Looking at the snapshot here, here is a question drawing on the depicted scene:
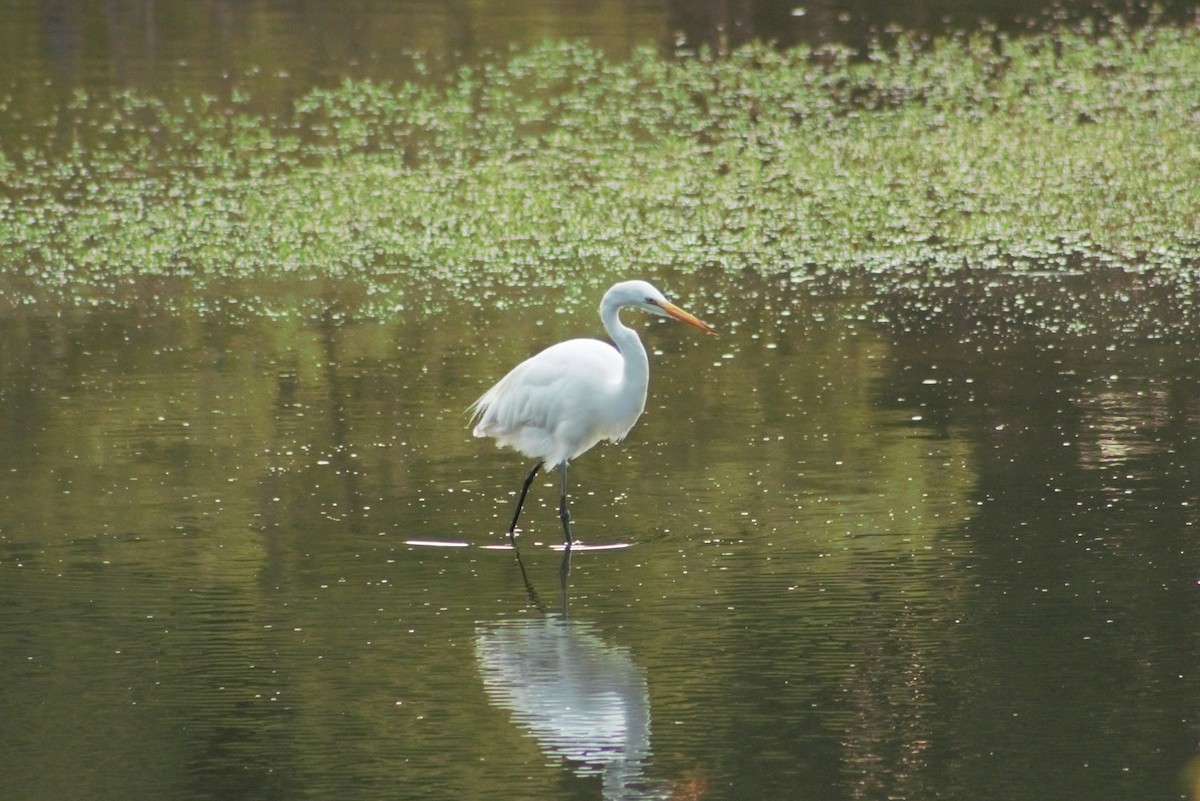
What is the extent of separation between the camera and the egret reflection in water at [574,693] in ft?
22.2

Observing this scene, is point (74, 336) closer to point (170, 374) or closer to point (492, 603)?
point (170, 374)

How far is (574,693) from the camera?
24.3 ft

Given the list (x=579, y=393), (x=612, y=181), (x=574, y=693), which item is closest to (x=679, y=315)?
(x=579, y=393)

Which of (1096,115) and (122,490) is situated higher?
(1096,115)

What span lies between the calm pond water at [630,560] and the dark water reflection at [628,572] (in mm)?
23

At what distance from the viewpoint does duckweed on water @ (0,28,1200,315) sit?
1545cm

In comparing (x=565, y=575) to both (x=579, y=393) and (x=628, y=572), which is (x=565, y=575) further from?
(x=579, y=393)

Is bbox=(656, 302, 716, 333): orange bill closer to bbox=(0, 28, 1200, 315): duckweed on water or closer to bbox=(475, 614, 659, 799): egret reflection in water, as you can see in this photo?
bbox=(475, 614, 659, 799): egret reflection in water

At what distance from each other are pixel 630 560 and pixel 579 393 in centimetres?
87

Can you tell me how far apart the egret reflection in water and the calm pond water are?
2 cm

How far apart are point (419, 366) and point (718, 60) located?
43.8 feet

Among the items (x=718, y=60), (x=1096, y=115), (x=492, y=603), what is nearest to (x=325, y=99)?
(x=718, y=60)

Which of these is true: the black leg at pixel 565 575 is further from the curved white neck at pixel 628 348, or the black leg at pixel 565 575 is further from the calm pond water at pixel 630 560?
the curved white neck at pixel 628 348

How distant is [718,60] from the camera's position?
25.4 m
